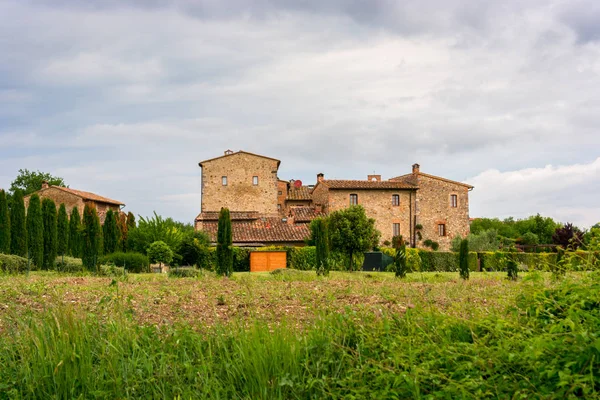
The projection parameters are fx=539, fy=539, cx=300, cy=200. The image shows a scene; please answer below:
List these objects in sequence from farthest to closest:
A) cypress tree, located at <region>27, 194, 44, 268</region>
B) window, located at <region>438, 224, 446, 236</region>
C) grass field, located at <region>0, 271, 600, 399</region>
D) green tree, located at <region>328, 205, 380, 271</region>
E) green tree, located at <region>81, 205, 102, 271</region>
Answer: window, located at <region>438, 224, 446, 236</region>, green tree, located at <region>328, 205, 380, 271</region>, cypress tree, located at <region>27, 194, 44, 268</region>, green tree, located at <region>81, 205, 102, 271</region>, grass field, located at <region>0, 271, 600, 399</region>

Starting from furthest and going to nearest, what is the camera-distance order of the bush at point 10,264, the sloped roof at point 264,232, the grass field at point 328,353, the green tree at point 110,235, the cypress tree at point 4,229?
the sloped roof at point 264,232 < the green tree at point 110,235 < the cypress tree at point 4,229 < the bush at point 10,264 < the grass field at point 328,353

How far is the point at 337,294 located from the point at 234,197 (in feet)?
119

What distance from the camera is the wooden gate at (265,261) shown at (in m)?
29.0

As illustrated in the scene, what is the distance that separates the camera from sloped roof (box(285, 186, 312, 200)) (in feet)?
170

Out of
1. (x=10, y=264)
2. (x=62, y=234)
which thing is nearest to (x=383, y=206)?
(x=62, y=234)

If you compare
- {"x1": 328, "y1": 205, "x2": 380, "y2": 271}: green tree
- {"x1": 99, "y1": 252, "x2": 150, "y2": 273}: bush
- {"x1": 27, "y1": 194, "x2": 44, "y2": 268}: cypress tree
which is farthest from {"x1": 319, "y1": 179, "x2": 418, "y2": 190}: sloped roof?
{"x1": 27, "y1": 194, "x2": 44, "y2": 268}: cypress tree

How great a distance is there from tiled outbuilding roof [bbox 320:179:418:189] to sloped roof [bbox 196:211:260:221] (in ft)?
21.9

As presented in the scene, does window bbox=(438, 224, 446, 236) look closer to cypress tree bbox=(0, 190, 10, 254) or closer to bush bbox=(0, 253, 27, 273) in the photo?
cypress tree bbox=(0, 190, 10, 254)

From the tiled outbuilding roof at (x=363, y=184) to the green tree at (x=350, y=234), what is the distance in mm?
12771

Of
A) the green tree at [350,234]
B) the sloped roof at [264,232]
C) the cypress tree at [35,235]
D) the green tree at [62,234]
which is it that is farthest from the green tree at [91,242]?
the green tree at [350,234]

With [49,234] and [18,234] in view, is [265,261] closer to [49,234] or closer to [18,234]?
[49,234]

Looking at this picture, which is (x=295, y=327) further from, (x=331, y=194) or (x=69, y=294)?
(x=331, y=194)

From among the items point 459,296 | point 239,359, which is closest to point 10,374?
point 239,359

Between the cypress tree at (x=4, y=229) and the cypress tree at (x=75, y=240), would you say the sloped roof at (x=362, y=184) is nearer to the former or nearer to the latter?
the cypress tree at (x=75, y=240)
